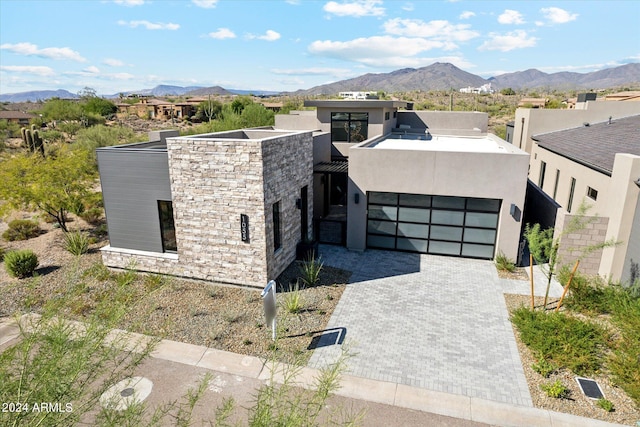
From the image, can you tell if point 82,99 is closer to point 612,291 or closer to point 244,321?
point 244,321

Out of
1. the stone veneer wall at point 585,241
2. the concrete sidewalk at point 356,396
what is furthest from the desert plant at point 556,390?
the stone veneer wall at point 585,241

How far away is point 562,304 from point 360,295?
5909 mm

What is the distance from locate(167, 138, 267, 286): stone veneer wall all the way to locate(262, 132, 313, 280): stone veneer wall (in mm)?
370

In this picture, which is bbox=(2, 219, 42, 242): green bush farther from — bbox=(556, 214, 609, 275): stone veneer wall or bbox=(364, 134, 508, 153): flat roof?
bbox=(556, 214, 609, 275): stone veneer wall

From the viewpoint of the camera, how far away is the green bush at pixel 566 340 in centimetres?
858

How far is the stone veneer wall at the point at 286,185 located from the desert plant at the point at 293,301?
1042 millimetres

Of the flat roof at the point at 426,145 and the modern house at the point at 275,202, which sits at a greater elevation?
the flat roof at the point at 426,145

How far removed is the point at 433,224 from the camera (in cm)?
1522

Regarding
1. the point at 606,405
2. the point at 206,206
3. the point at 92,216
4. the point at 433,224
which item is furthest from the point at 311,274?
the point at 92,216

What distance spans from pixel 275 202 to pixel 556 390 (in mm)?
8712

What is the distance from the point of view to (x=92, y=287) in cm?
1245

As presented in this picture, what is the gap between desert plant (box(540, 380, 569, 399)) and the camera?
7775 mm

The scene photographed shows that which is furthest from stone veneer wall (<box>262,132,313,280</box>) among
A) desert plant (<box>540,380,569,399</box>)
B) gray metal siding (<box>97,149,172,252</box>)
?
desert plant (<box>540,380,569,399</box>)

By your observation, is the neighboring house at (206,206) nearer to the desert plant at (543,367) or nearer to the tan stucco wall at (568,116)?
the desert plant at (543,367)
